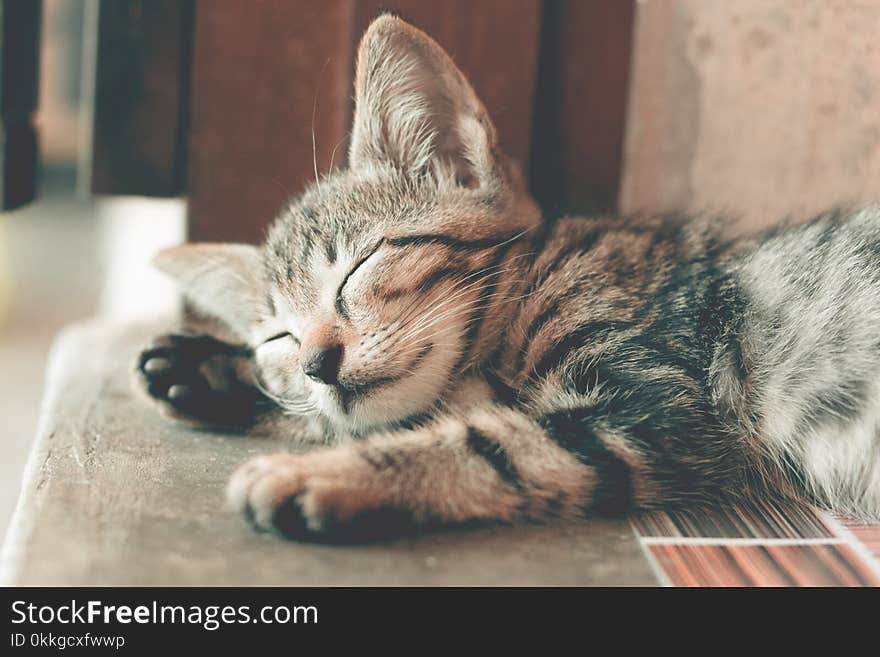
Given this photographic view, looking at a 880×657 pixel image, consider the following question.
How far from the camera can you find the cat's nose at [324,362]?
50.2 inches

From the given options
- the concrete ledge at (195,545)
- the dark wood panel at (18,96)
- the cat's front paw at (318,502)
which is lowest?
the concrete ledge at (195,545)

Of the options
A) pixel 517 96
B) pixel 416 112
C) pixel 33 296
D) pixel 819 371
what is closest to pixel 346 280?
pixel 416 112

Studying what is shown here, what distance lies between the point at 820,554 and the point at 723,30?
49.4 inches

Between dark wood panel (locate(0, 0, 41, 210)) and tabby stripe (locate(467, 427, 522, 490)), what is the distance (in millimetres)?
1211

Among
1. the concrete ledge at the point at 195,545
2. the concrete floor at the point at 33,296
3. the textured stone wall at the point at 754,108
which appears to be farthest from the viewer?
the concrete floor at the point at 33,296

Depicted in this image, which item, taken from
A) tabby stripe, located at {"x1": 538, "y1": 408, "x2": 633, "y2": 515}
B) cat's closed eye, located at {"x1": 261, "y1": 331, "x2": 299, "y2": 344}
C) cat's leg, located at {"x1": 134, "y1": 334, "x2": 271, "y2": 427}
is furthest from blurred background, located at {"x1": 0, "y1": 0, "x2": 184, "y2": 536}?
tabby stripe, located at {"x1": 538, "y1": 408, "x2": 633, "y2": 515}

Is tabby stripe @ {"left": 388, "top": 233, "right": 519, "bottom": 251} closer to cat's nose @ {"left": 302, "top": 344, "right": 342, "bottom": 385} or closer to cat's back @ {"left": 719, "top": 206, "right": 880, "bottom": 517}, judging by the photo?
cat's nose @ {"left": 302, "top": 344, "right": 342, "bottom": 385}

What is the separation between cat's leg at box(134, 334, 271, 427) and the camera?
1527 millimetres

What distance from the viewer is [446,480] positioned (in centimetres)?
113

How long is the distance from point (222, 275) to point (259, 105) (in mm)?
466

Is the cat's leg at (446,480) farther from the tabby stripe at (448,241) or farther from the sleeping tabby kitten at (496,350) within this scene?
the tabby stripe at (448,241)

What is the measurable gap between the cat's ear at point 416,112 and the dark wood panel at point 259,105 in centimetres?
39

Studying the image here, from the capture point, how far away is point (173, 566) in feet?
3.40

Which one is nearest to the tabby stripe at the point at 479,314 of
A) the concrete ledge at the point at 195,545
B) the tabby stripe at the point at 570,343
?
the tabby stripe at the point at 570,343
